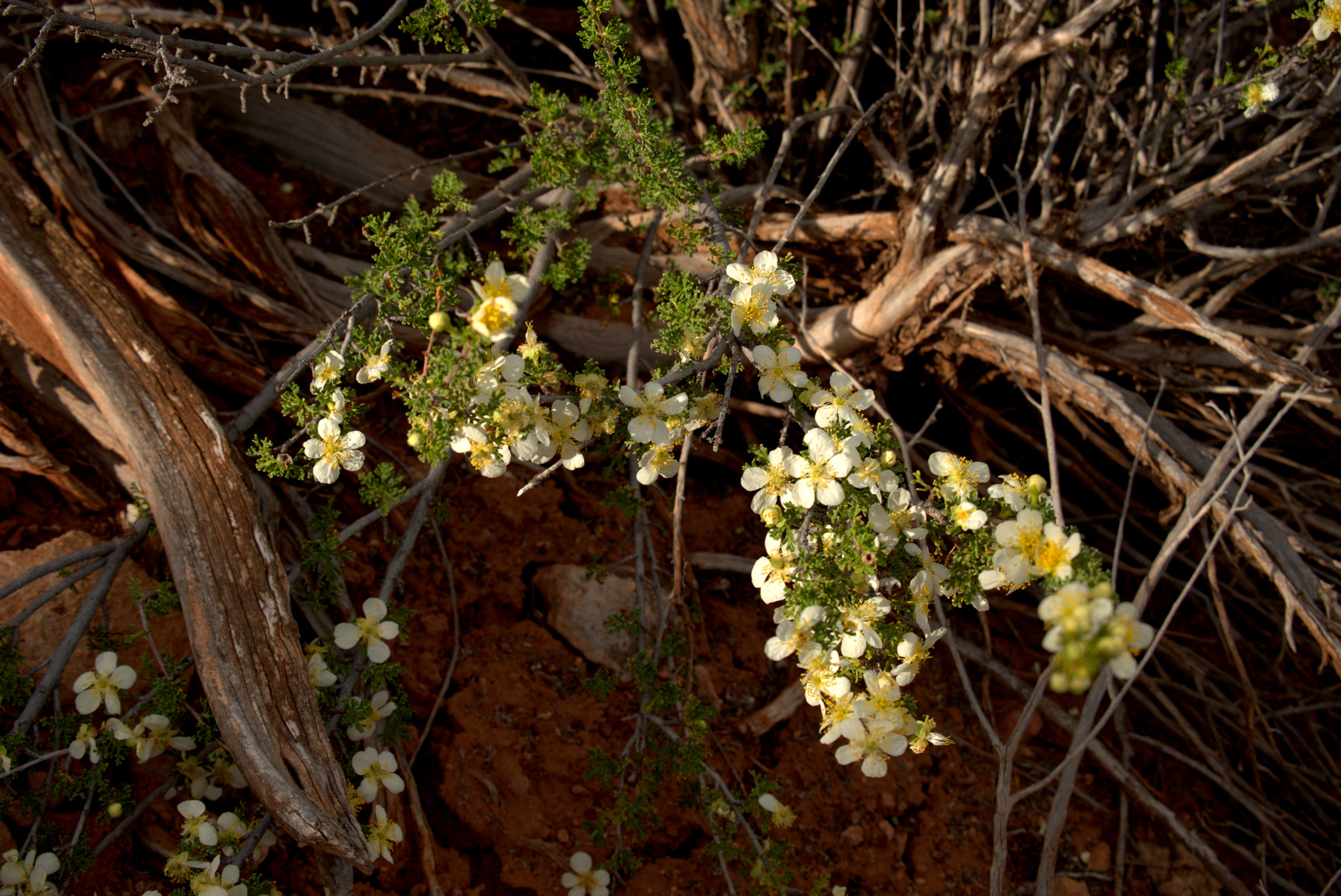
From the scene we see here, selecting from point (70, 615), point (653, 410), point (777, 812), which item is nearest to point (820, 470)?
point (653, 410)

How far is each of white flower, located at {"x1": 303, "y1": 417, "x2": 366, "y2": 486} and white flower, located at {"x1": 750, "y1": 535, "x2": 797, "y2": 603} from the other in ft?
2.84

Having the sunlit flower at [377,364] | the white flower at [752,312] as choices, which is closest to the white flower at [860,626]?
the white flower at [752,312]

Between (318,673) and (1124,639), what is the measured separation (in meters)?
1.72

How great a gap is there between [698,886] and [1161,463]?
189cm

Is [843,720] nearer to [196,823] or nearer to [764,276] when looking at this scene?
[764,276]

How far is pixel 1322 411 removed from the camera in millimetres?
3191

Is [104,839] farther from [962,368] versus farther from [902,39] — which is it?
[902,39]

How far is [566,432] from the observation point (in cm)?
171

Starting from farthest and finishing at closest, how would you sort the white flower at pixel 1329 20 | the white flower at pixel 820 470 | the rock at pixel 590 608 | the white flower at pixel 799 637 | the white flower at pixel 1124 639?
the rock at pixel 590 608
the white flower at pixel 1329 20
the white flower at pixel 820 470
the white flower at pixel 799 637
the white flower at pixel 1124 639

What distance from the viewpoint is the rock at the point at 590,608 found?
260cm

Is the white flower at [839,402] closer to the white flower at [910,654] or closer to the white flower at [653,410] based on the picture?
the white flower at [653,410]

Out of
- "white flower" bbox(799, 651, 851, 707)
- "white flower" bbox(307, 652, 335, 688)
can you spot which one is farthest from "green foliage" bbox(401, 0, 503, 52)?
"white flower" bbox(799, 651, 851, 707)

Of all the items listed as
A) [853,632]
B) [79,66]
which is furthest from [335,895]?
[79,66]

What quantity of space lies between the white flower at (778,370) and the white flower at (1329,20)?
1.71 meters
